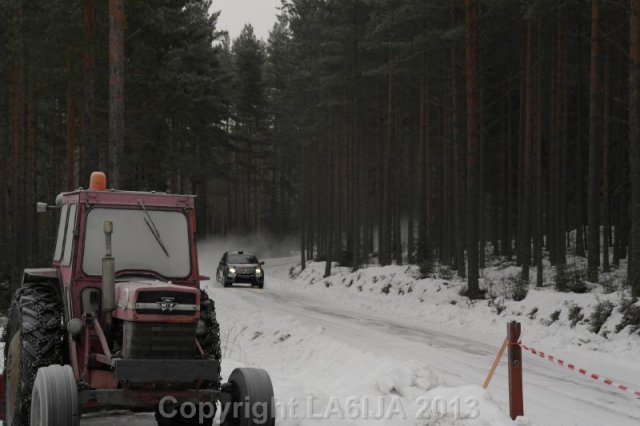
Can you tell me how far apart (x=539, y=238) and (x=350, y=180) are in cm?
1831

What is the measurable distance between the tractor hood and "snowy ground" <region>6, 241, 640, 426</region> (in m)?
2.06

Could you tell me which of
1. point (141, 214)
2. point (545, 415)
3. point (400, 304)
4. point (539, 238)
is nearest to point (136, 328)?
point (141, 214)

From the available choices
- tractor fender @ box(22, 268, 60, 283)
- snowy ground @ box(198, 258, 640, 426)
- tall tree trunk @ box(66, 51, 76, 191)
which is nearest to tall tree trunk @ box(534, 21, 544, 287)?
snowy ground @ box(198, 258, 640, 426)

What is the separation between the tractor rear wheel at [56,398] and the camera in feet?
19.5

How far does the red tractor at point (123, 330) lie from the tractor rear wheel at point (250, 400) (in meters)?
0.01

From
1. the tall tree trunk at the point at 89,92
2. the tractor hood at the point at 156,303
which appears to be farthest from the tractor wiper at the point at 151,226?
the tall tree trunk at the point at 89,92

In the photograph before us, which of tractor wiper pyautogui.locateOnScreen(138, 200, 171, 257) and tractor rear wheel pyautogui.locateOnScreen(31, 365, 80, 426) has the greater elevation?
tractor wiper pyautogui.locateOnScreen(138, 200, 171, 257)

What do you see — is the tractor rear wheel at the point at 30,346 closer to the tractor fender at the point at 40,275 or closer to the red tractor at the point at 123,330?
the red tractor at the point at 123,330

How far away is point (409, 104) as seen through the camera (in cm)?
4019

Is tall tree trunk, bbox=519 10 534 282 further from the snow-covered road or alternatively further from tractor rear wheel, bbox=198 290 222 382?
tractor rear wheel, bbox=198 290 222 382

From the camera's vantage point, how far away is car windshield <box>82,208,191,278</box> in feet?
24.0

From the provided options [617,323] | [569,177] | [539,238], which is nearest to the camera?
[617,323]

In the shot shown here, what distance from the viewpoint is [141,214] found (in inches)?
297

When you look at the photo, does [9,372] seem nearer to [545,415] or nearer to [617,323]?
[545,415]
